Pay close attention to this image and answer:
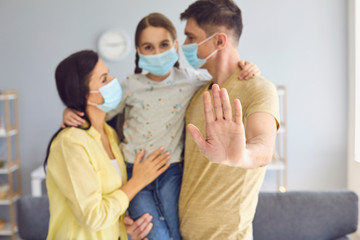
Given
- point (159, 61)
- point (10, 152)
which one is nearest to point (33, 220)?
point (159, 61)

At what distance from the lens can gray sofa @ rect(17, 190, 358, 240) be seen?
78.3 inches

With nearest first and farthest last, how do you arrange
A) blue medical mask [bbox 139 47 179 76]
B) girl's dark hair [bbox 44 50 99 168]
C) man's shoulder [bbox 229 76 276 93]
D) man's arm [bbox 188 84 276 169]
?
man's arm [bbox 188 84 276 169] → man's shoulder [bbox 229 76 276 93] → girl's dark hair [bbox 44 50 99 168] → blue medical mask [bbox 139 47 179 76]

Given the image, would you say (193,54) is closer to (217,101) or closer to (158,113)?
(158,113)

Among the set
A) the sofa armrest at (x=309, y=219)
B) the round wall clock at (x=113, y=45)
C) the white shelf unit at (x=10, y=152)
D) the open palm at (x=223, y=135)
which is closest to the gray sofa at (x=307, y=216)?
the sofa armrest at (x=309, y=219)

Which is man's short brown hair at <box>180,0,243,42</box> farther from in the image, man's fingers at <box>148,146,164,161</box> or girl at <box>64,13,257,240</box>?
man's fingers at <box>148,146,164,161</box>

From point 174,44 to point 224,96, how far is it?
85cm

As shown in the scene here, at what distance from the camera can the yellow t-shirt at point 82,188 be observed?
130 cm

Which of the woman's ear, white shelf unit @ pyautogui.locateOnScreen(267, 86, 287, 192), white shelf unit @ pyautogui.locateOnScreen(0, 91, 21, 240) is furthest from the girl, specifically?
white shelf unit @ pyautogui.locateOnScreen(0, 91, 21, 240)

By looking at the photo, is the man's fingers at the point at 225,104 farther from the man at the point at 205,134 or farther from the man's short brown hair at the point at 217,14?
the man's short brown hair at the point at 217,14

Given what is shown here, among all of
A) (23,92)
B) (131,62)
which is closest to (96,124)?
(131,62)

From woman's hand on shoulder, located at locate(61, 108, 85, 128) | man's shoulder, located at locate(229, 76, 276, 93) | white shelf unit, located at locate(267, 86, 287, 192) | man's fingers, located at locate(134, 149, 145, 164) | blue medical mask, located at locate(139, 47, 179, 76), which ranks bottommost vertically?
white shelf unit, located at locate(267, 86, 287, 192)

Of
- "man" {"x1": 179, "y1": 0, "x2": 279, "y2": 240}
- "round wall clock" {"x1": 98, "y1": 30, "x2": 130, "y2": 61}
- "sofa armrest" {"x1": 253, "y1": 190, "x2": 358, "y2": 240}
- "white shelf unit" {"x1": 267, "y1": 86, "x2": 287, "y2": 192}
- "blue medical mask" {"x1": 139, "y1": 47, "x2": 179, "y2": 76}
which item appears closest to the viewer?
"man" {"x1": 179, "y1": 0, "x2": 279, "y2": 240}

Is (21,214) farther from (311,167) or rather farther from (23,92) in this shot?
(311,167)

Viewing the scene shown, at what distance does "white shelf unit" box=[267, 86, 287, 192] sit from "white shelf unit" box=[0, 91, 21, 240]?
8.24ft
